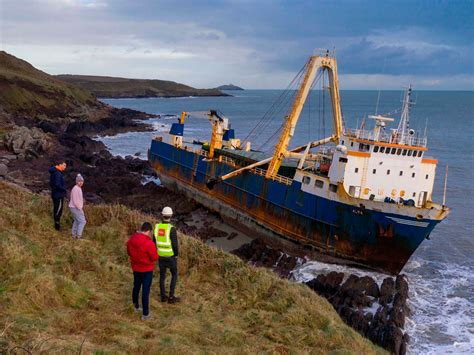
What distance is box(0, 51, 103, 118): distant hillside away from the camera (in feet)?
193

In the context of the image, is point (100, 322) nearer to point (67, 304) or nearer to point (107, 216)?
point (67, 304)

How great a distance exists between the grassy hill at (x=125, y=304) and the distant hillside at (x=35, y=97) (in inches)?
1958

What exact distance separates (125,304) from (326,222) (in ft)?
A: 37.8

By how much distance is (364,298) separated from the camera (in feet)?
47.1

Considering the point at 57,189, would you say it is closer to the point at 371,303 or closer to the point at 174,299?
the point at 174,299

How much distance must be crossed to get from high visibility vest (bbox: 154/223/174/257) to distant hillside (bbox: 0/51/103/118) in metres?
52.1

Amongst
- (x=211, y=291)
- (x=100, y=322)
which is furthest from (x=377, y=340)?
(x=100, y=322)

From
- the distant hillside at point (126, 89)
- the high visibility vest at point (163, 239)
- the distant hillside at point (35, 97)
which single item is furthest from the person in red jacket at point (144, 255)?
the distant hillside at point (126, 89)

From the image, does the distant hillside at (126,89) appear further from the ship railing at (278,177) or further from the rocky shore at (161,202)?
the ship railing at (278,177)

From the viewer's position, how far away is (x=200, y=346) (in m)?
6.50

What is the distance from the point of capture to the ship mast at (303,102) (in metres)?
20.5

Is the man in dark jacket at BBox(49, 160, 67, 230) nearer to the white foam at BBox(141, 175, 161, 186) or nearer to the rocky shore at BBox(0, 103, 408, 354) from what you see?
the rocky shore at BBox(0, 103, 408, 354)

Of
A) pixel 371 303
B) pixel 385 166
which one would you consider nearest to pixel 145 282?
pixel 371 303

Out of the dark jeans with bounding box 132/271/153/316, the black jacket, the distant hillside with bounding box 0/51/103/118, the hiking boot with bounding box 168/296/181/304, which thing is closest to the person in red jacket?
the dark jeans with bounding box 132/271/153/316
